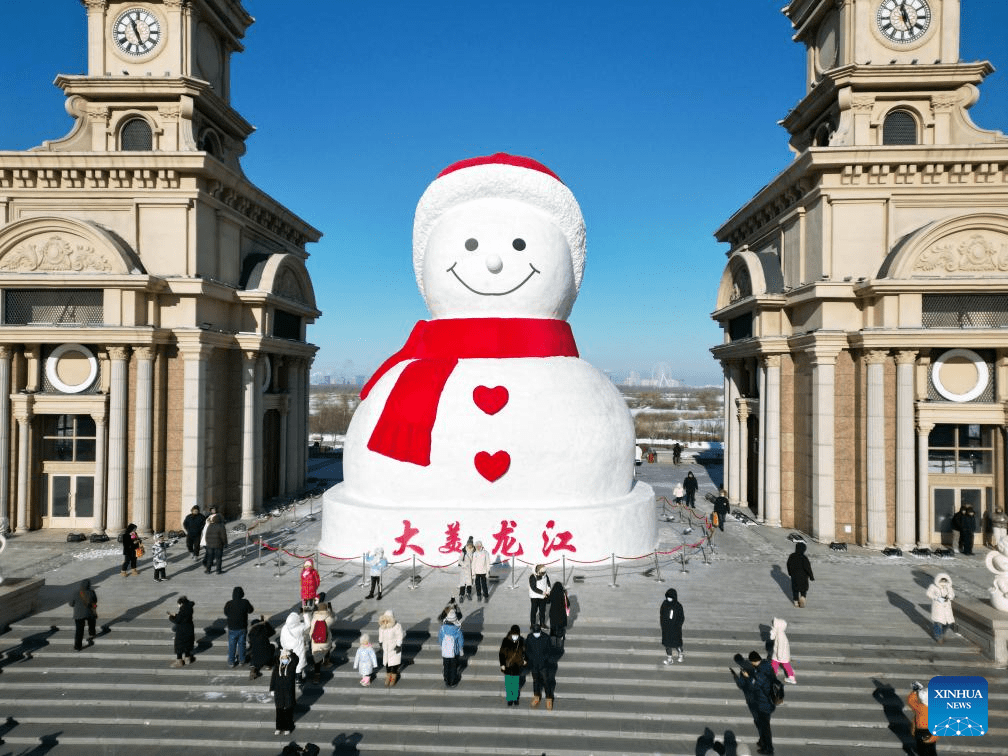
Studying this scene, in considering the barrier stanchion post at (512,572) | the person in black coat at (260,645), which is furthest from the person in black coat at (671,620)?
the person in black coat at (260,645)

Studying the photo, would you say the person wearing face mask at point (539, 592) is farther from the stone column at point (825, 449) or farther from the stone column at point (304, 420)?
the stone column at point (304, 420)

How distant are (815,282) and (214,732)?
19.8m

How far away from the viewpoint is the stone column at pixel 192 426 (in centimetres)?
2016

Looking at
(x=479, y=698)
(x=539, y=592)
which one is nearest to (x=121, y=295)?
(x=539, y=592)

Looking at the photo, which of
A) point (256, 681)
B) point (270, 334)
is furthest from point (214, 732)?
point (270, 334)

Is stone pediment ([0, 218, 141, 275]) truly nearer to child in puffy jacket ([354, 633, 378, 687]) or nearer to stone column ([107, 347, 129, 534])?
stone column ([107, 347, 129, 534])

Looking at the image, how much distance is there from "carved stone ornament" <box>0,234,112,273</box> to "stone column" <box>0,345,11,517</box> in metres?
2.69

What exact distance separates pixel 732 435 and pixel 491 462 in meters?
14.2

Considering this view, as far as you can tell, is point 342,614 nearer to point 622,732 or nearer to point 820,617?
point 622,732

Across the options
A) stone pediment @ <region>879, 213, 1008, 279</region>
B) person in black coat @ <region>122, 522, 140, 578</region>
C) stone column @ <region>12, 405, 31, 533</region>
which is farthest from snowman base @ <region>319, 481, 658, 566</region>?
stone pediment @ <region>879, 213, 1008, 279</region>

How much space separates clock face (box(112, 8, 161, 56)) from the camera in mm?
21172

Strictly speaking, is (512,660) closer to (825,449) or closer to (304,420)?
(825,449)

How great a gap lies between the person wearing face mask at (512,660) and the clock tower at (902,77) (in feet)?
62.3

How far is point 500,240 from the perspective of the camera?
56.4 feet
